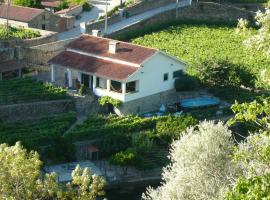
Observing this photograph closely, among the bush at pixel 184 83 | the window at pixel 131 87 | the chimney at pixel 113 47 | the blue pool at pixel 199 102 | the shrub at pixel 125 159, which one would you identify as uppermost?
the chimney at pixel 113 47

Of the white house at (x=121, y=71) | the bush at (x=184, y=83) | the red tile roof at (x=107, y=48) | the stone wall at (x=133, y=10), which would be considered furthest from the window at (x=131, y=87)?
the stone wall at (x=133, y=10)

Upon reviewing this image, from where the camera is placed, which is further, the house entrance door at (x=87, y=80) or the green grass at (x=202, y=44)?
the green grass at (x=202, y=44)

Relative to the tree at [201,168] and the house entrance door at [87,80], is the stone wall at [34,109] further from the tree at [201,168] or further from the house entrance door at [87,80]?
the tree at [201,168]

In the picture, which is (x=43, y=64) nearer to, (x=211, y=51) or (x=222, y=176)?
(x=211, y=51)

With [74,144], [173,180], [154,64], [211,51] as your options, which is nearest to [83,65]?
[154,64]

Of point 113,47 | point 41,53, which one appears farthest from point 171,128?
point 41,53

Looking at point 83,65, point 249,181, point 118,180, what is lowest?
point 118,180
